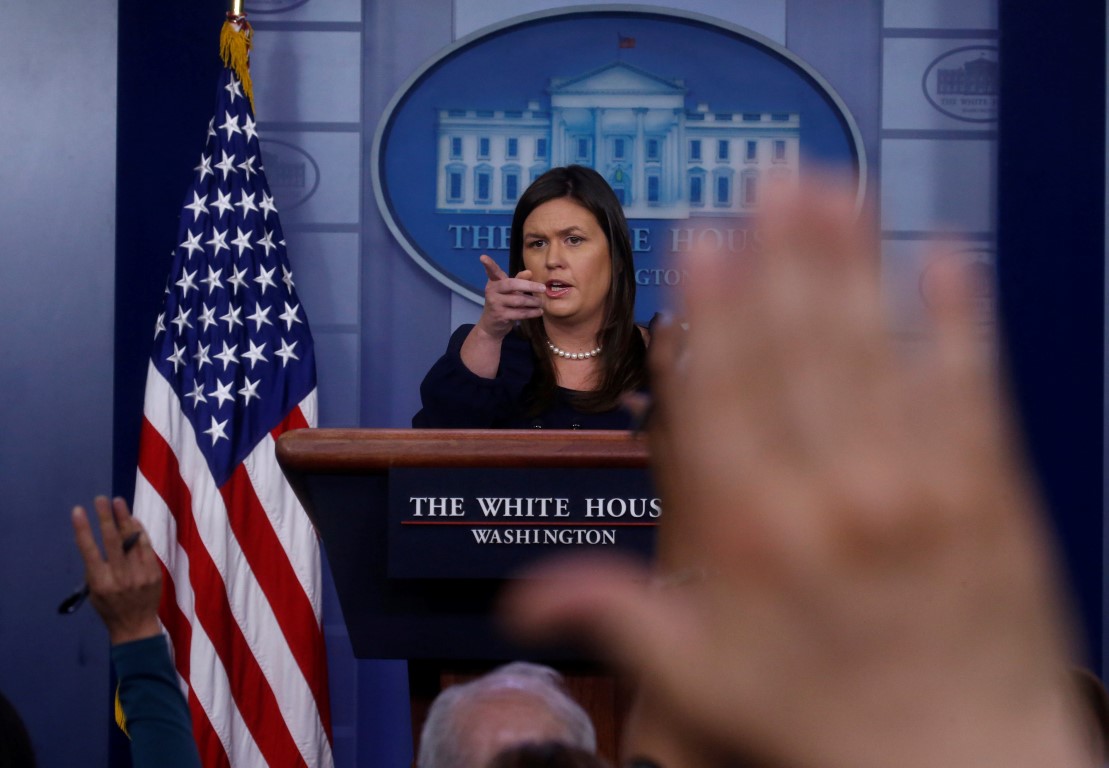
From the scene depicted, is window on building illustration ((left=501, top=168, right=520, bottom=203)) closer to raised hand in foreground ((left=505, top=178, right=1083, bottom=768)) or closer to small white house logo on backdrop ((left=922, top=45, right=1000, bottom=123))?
small white house logo on backdrop ((left=922, top=45, right=1000, bottom=123))

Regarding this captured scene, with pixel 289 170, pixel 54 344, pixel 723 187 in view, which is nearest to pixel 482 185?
pixel 289 170

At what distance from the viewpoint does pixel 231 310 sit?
323cm

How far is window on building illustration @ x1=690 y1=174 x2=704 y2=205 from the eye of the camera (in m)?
3.67

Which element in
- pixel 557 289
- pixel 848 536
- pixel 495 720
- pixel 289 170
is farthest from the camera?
pixel 289 170

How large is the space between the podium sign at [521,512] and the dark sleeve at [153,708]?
1.32 ft

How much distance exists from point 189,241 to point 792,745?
3163 millimetres

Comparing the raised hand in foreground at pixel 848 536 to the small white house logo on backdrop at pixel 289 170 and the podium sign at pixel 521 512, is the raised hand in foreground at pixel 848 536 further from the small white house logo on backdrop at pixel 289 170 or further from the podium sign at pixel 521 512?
the small white house logo on backdrop at pixel 289 170

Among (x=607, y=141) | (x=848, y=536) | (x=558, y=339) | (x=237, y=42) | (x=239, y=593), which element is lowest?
(x=239, y=593)

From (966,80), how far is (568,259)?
190 cm

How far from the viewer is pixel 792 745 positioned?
30 cm

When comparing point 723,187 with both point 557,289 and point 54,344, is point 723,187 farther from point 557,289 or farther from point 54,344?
point 54,344

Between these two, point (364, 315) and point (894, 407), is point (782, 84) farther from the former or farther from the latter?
point (894, 407)

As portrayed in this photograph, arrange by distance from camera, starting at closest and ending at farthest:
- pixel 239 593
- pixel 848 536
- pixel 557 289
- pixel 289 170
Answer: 1. pixel 848 536
2. pixel 557 289
3. pixel 239 593
4. pixel 289 170

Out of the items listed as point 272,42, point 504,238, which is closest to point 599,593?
point 504,238
